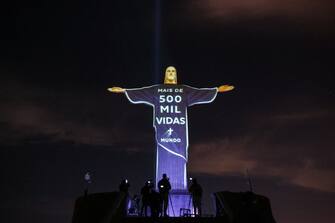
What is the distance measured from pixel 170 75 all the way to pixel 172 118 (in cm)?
261

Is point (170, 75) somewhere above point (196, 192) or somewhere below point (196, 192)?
above

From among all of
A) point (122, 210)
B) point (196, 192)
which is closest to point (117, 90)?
point (196, 192)

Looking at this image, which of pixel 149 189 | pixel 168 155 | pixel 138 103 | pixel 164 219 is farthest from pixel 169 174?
pixel 164 219

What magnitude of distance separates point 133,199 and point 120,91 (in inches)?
309

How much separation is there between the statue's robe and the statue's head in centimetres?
42

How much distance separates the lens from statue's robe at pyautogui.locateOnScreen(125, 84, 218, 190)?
88.5 ft

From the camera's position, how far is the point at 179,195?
1021 inches

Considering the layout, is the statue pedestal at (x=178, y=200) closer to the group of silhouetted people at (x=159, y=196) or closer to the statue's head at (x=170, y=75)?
the group of silhouetted people at (x=159, y=196)

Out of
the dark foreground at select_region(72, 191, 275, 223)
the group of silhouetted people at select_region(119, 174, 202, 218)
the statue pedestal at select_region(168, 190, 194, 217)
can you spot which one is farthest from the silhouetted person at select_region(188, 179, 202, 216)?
the statue pedestal at select_region(168, 190, 194, 217)

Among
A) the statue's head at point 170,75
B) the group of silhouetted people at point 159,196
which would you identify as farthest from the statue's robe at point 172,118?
the group of silhouetted people at point 159,196

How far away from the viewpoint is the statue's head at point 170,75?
28.9 metres

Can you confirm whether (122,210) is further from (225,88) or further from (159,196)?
(225,88)

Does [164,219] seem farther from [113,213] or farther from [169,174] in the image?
[169,174]

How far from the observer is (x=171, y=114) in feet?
91.7
